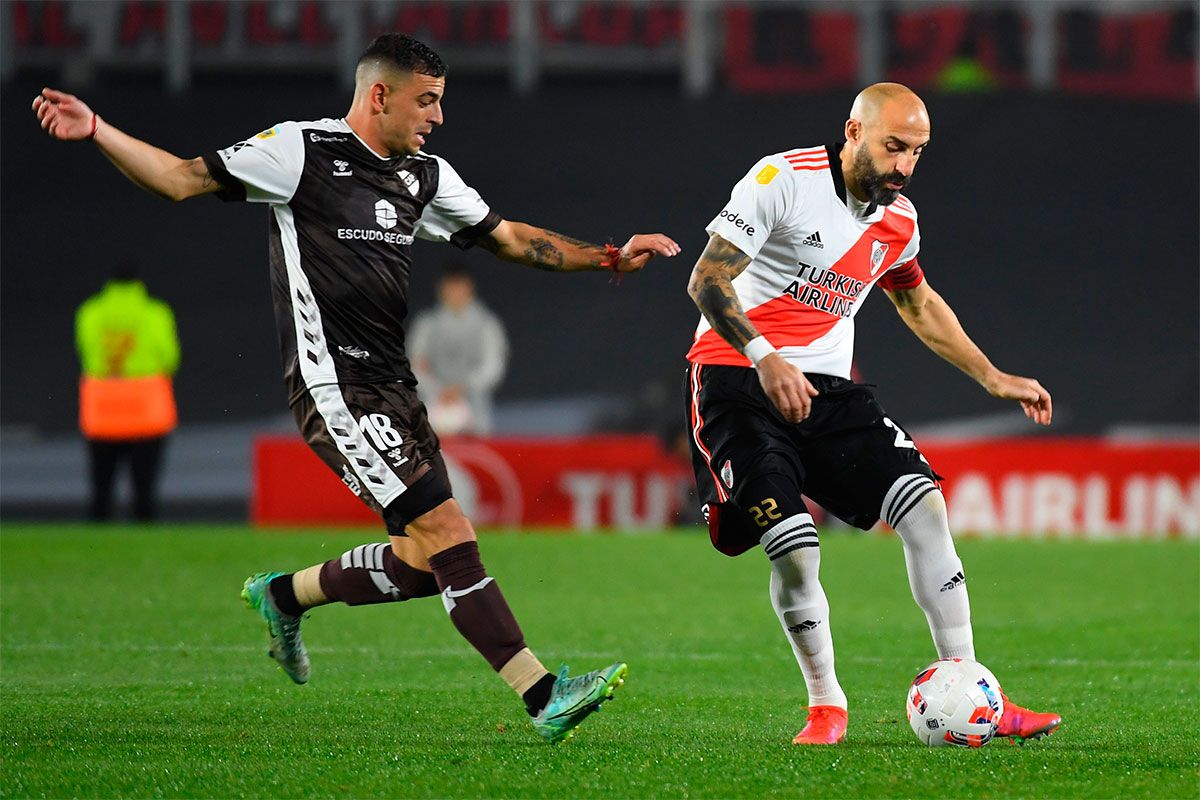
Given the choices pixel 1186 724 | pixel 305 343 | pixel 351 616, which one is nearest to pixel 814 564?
pixel 1186 724

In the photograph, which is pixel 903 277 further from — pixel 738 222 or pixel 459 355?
pixel 459 355

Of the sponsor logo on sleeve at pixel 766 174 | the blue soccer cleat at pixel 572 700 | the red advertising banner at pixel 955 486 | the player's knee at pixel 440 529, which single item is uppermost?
the sponsor logo on sleeve at pixel 766 174

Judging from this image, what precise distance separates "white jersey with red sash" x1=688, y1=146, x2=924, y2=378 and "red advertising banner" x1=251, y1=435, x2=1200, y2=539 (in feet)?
30.2

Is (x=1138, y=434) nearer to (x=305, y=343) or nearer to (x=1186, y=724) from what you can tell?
(x=1186, y=724)

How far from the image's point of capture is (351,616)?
9.55 m

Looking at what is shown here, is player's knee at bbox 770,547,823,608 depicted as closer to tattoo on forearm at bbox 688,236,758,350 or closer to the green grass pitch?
the green grass pitch

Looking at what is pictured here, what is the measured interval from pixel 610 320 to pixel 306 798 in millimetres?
15902

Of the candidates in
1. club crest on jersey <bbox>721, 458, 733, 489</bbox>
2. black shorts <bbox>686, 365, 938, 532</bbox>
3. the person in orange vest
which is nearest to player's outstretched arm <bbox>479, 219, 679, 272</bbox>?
black shorts <bbox>686, 365, 938, 532</bbox>

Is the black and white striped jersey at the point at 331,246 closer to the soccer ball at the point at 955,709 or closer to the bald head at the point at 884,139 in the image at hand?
the bald head at the point at 884,139

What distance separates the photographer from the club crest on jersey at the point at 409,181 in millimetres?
5895

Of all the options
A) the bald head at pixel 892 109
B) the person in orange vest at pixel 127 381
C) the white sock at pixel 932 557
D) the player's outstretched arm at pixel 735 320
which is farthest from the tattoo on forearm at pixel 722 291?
the person in orange vest at pixel 127 381

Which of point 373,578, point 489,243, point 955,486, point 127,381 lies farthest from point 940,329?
point 127,381

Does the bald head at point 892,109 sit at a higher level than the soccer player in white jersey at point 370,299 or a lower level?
higher

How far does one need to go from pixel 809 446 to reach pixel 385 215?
1.61m
